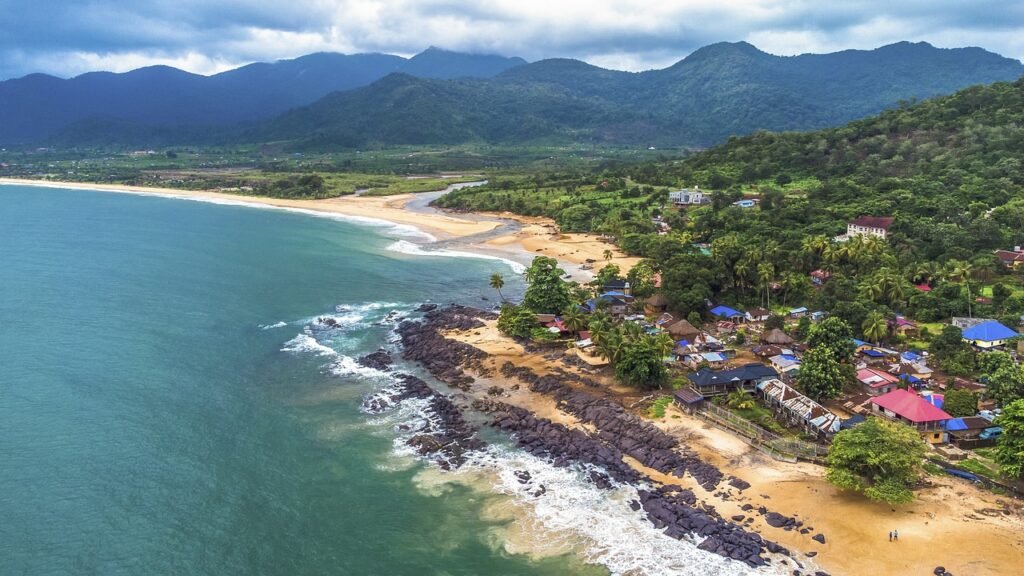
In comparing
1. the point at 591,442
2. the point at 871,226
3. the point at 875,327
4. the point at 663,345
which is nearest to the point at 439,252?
the point at 663,345

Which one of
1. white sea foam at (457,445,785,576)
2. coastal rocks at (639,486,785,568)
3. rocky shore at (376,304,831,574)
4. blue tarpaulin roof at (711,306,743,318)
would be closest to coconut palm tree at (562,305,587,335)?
rocky shore at (376,304,831,574)

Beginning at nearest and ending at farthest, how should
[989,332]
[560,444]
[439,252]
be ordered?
1. [560,444]
2. [989,332]
3. [439,252]

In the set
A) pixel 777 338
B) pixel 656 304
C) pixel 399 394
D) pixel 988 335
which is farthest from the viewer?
pixel 656 304

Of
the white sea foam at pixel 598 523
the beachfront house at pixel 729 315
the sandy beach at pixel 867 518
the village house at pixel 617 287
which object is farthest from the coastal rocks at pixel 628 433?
the village house at pixel 617 287

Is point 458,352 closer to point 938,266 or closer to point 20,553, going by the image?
point 20,553

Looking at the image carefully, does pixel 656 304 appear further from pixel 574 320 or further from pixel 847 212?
pixel 847 212

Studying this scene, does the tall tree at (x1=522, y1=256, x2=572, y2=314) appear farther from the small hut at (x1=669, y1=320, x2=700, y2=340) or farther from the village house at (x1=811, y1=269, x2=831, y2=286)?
the village house at (x1=811, y1=269, x2=831, y2=286)

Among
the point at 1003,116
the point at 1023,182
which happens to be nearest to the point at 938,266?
the point at 1023,182

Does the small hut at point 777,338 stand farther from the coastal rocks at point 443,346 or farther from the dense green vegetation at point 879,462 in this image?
the coastal rocks at point 443,346

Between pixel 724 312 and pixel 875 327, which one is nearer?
pixel 875 327
